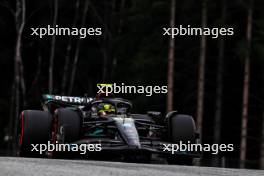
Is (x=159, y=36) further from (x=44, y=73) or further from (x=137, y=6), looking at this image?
(x=44, y=73)

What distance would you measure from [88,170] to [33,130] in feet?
17.3

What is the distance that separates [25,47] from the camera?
38375mm

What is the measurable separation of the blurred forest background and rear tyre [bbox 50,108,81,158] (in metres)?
11.9

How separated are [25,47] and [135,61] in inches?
370

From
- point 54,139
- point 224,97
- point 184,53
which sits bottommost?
point 54,139

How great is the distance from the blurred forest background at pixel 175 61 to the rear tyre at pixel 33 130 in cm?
1145

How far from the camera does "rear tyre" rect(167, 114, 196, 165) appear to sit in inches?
525

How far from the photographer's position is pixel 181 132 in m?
13.4

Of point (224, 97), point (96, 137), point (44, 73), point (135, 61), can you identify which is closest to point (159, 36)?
point (135, 61)

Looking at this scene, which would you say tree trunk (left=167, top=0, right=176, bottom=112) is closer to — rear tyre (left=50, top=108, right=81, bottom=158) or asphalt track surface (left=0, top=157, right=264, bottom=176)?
rear tyre (left=50, top=108, right=81, bottom=158)

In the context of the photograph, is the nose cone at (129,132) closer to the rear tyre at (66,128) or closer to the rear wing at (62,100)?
the rear tyre at (66,128)

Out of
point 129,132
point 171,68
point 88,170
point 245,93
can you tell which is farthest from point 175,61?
point 88,170

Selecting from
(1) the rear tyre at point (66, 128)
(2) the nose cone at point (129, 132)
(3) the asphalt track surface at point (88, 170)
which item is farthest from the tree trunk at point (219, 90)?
(3) the asphalt track surface at point (88, 170)

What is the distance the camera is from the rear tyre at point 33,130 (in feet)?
43.2
